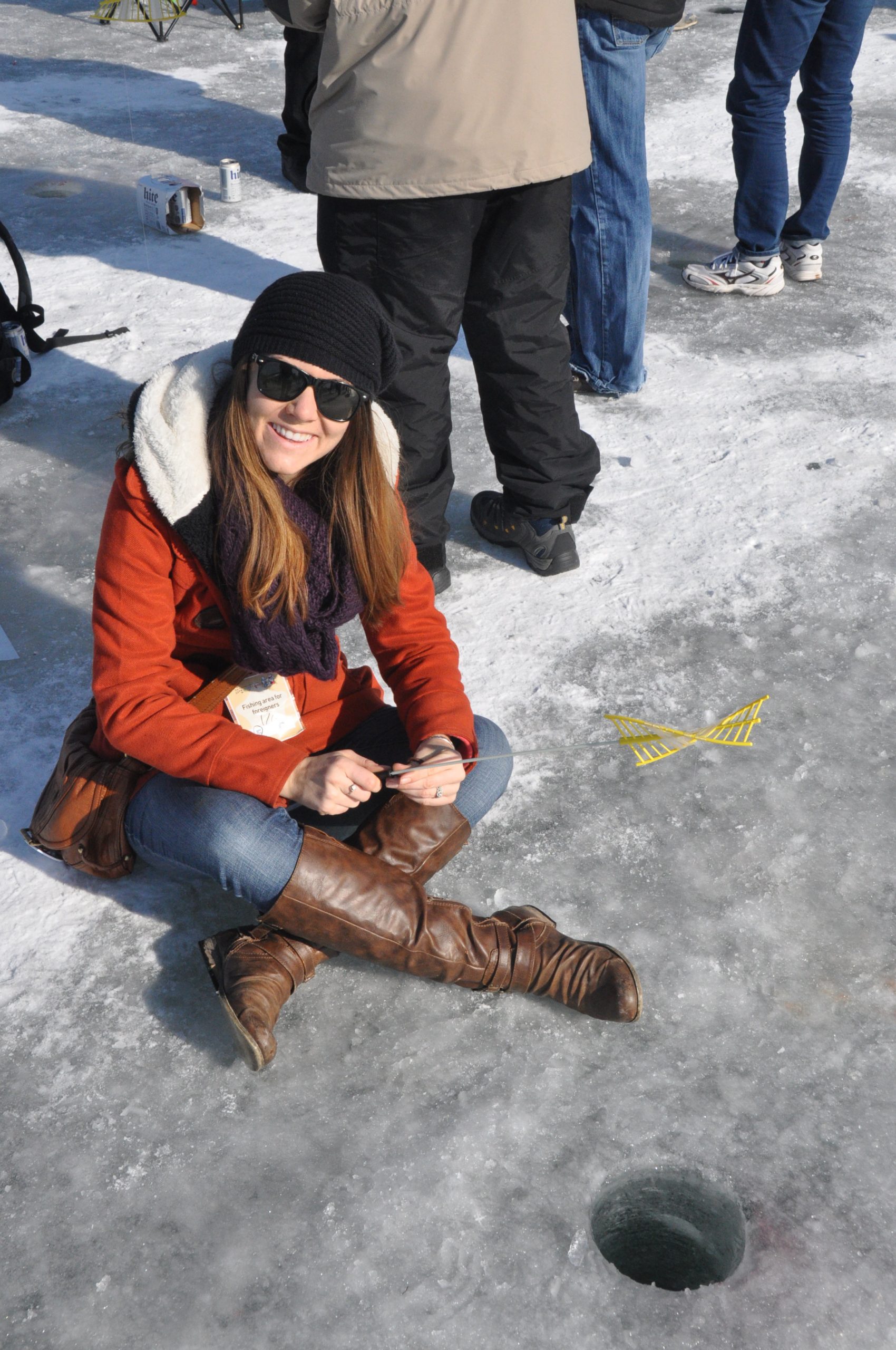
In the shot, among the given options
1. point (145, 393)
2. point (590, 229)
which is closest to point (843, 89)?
point (590, 229)

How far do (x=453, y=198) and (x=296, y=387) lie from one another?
3.28 feet

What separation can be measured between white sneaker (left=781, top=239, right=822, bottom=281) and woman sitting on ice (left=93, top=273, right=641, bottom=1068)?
10.2ft

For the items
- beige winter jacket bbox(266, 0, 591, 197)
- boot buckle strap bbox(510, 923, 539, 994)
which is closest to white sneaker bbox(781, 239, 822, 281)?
beige winter jacket bbox(266, 0, 591, 197)

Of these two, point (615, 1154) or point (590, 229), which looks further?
point (590, 229)

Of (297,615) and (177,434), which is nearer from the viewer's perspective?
(177,434)

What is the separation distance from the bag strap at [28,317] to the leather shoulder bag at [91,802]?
7.23 ft

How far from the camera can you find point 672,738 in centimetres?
249

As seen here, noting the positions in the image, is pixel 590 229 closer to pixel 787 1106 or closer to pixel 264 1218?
pixel 787 1106

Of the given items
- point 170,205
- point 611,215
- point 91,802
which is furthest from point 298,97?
point 91,802

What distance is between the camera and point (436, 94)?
2430 mm

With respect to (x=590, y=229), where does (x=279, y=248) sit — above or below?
below

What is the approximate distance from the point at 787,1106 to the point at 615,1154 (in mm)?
294

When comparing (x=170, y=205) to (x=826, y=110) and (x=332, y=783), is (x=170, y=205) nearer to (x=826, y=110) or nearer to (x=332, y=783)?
(x=826, y=110)

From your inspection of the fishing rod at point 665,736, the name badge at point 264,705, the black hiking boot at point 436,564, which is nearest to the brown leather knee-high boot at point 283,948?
the name badge at point 264,705
